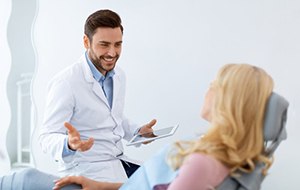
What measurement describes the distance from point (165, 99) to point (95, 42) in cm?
67

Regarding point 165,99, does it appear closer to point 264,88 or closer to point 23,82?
point 23,82

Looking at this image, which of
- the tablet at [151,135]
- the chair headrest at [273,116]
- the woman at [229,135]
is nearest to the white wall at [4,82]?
the tablet at [151,135]

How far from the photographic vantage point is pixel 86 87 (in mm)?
2098

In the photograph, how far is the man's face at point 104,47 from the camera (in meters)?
2.10

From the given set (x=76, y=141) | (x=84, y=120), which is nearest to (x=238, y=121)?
(x=76, y=141)

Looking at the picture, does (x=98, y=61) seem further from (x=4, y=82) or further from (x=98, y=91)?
(x=4, y=82)

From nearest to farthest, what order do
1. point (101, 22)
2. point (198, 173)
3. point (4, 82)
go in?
point (198, 173) < point (101, 22) < point (4, 82)

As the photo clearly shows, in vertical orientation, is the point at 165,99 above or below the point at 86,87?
below

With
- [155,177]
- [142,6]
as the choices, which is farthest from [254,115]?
[142,6]

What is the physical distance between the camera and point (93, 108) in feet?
6.88

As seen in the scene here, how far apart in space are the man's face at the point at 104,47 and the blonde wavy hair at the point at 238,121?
0.85 meters

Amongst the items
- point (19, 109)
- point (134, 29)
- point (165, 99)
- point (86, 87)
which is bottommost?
point (19, 109)

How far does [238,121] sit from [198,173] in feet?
0.57

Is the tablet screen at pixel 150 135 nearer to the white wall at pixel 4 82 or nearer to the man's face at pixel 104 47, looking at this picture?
the man's face at pixel 104 47
